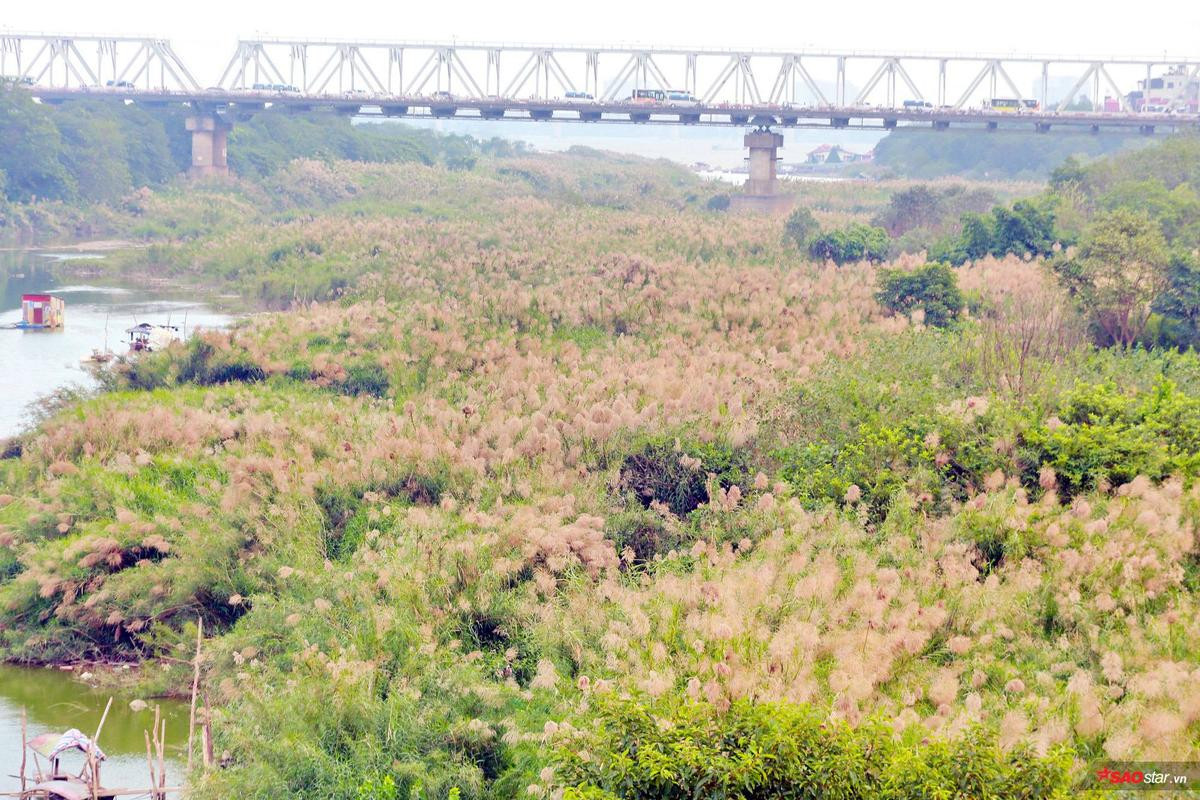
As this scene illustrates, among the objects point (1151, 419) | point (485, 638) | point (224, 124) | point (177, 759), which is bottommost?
point (177, 759)

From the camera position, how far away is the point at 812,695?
35.4ft

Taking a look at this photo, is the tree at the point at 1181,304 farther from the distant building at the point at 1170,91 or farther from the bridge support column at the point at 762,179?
the distant building at the point at 1170,91

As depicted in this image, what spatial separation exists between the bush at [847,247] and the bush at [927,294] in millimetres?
9406

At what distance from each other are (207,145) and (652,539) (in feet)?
206

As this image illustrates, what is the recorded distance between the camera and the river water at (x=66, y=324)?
26984mm

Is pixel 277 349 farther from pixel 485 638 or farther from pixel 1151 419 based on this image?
pixel 1151 419

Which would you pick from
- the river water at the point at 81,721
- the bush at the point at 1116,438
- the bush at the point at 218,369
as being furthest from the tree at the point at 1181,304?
the river water at the point at 81,721

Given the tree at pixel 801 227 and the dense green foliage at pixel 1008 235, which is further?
the tree at pixel 801 227

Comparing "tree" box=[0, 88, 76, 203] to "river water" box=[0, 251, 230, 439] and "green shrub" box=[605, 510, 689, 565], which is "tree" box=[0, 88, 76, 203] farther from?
"green shrub" box=[605, 510, 689, 565]

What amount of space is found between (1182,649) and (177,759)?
30.8 ft

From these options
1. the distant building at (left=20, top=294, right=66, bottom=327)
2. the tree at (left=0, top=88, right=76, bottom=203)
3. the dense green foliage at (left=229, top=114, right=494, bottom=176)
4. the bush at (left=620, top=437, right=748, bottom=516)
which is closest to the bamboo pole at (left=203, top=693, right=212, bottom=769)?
the bush at (left=620, top=437, right=748, bottom=516)

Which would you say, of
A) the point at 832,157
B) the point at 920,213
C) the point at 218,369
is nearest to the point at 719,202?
the point at 920,213

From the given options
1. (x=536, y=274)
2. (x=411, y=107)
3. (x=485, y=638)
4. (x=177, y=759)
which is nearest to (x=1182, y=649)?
(x=485, y=638)

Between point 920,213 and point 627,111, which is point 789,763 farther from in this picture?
point 627,111
